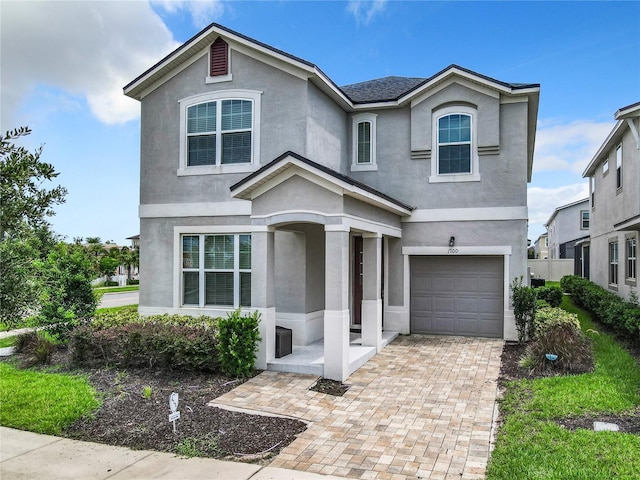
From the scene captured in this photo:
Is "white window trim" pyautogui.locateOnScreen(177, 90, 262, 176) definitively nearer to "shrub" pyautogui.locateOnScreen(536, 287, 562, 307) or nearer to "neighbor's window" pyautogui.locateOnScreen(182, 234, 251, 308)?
"neighbor's window" pyautogui.locateOnScreen(182, 234, 251, 308)

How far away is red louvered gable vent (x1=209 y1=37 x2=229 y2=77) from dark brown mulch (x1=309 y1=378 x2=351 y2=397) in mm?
8532

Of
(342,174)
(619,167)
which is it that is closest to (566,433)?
(342,174)

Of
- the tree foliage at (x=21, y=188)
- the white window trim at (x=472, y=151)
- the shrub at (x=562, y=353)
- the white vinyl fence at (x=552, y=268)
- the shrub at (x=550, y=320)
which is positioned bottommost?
the shrub at (x=562, y=353)

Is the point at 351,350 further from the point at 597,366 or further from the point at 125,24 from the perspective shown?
the point at 125,24

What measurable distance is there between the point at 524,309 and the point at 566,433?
6.70 meters

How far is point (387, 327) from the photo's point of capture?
1434 cm

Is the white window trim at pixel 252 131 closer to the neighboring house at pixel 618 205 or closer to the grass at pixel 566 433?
the grass at pixel 566 433

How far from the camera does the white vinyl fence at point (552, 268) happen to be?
120 ft

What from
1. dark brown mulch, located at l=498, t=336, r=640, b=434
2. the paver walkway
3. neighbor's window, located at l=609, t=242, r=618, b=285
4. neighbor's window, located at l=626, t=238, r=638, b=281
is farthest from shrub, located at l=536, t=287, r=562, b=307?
the paver walkway

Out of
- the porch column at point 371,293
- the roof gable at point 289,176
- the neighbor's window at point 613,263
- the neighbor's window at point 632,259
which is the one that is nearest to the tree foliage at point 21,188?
the roof gable at point 289,176

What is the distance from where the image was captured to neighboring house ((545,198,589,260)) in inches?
1527

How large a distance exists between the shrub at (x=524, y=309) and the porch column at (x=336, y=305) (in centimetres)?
565

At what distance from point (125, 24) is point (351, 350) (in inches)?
311

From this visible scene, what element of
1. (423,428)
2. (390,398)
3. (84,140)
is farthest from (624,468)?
(84,140)
